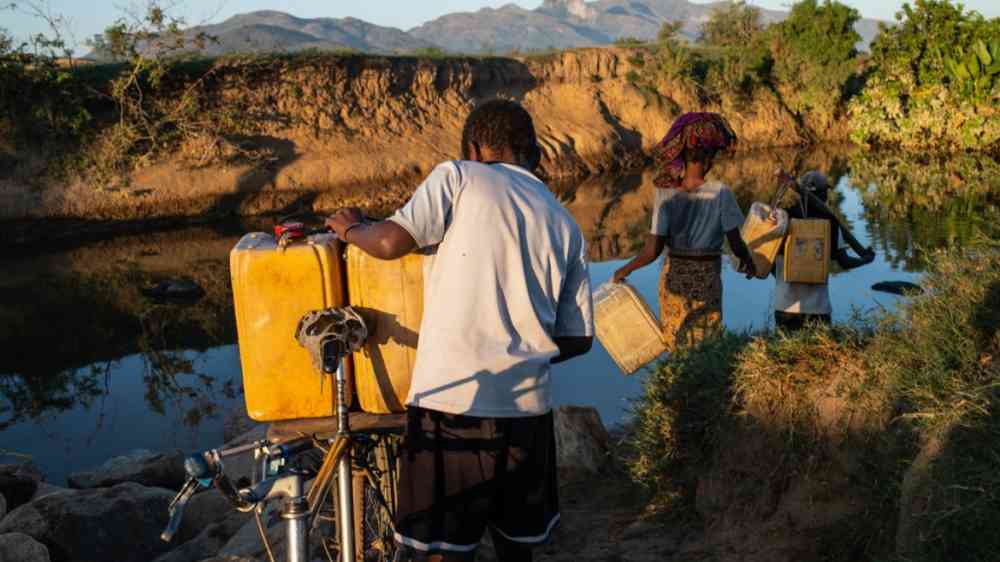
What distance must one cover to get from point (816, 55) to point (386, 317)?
29.7 metres

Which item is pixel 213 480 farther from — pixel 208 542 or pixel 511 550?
pixel 208 542

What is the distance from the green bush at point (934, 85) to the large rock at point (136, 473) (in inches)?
956

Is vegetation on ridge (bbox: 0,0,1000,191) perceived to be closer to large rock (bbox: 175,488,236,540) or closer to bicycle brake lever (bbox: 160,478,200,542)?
large rock (bbox: 175,488,236,540)

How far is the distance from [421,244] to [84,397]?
683 cm

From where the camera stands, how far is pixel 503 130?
9.62ft

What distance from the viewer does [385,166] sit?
853 inches

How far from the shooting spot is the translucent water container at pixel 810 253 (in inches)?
204

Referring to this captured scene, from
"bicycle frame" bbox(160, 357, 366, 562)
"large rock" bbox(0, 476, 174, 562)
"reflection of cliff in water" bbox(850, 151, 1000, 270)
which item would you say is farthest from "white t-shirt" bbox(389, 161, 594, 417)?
"reflection of cliff in water" bbox(850, 151, 1000, 270)

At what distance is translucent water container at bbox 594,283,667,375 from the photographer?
4984 millimetres

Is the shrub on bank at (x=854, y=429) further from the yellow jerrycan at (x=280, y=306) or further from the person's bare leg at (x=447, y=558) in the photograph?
the yellow jerrycan at (x=280, y=306)

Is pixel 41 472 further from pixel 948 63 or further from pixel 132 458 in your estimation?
pixel 948 63

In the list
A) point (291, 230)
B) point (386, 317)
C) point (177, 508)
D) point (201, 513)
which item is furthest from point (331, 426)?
point (201, 513)

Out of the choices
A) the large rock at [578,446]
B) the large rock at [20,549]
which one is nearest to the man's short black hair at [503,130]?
the large rock at [578,446]

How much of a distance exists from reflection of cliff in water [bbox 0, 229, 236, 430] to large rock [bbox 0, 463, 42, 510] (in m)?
1.61
